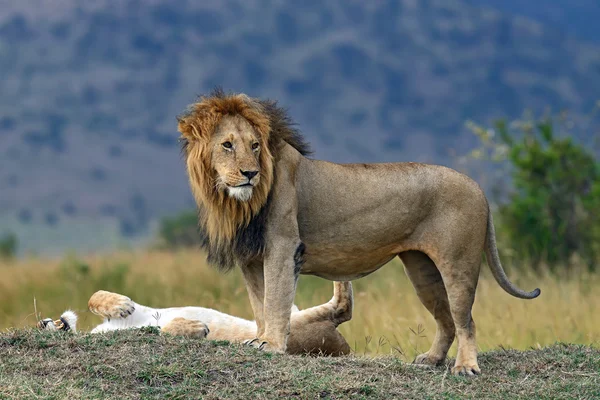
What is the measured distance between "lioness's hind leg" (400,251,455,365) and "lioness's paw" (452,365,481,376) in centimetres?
39

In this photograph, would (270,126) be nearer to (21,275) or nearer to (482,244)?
(482,244)

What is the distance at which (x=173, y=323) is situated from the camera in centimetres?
575

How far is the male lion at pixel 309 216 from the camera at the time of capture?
5.13 meters

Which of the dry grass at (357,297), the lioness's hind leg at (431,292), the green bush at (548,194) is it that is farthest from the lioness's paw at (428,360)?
the green bush at (548,194)

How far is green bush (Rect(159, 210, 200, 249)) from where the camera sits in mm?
19578

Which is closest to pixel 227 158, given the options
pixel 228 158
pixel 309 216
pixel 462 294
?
pixel 228 158

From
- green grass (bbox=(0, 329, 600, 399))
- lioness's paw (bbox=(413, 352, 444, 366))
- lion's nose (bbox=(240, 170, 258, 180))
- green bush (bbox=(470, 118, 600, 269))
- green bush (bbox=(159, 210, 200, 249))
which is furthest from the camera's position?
green bush (bbox=(159, 210, 200, 249))

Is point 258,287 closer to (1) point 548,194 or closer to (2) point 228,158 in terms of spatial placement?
(2) point 228,158

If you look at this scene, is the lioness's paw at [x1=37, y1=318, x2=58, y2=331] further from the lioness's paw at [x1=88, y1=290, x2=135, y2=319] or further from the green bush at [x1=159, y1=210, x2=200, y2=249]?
the green bush at [x1=159, y1=210, x2=200, y2=249]

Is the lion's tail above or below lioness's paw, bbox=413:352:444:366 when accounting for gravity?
above

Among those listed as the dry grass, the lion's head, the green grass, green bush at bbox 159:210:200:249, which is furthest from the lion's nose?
green bush at bbox 159:210:200:249

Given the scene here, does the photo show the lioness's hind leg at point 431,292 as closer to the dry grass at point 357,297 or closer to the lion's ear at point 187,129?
the dry grass at point 357,297

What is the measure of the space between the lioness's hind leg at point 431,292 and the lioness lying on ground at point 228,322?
24.6 inches

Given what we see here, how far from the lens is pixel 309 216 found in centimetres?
536
